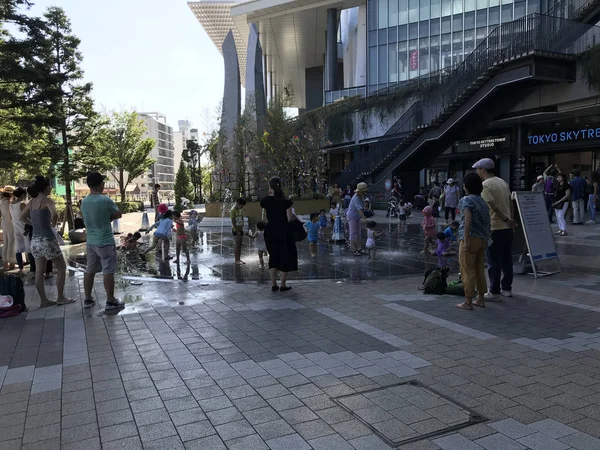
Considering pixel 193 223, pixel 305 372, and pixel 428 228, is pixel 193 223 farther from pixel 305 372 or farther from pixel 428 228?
Answer: pixel 305 372

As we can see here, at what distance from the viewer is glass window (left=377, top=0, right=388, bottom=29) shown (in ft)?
121

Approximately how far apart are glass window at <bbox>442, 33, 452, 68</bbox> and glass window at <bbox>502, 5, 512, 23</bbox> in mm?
3706

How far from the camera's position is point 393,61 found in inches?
1432

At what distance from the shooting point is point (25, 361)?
4.89 metres

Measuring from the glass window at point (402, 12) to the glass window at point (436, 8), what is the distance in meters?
2.10

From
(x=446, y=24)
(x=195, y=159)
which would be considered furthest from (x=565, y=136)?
(x=195, y=159)

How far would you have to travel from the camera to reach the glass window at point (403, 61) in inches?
1409

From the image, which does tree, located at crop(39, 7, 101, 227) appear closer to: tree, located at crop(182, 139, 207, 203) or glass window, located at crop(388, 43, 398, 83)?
tree, located at crop(182, 139, 207, 203)

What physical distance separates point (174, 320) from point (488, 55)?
19.7m

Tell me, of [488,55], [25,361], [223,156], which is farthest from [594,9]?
[25,361]

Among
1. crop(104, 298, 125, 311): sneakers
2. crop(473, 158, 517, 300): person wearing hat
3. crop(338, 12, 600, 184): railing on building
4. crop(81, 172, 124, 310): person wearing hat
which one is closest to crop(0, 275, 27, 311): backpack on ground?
crop(81, 172, 124, 310): person wearing hat

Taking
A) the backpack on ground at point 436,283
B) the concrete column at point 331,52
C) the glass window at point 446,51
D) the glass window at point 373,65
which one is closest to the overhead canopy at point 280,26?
the concrete column at point 331,52

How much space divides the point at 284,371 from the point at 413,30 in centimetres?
3521

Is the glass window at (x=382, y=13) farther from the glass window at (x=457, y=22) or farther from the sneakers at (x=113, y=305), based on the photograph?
the sneakers at (x=113, y=305)
